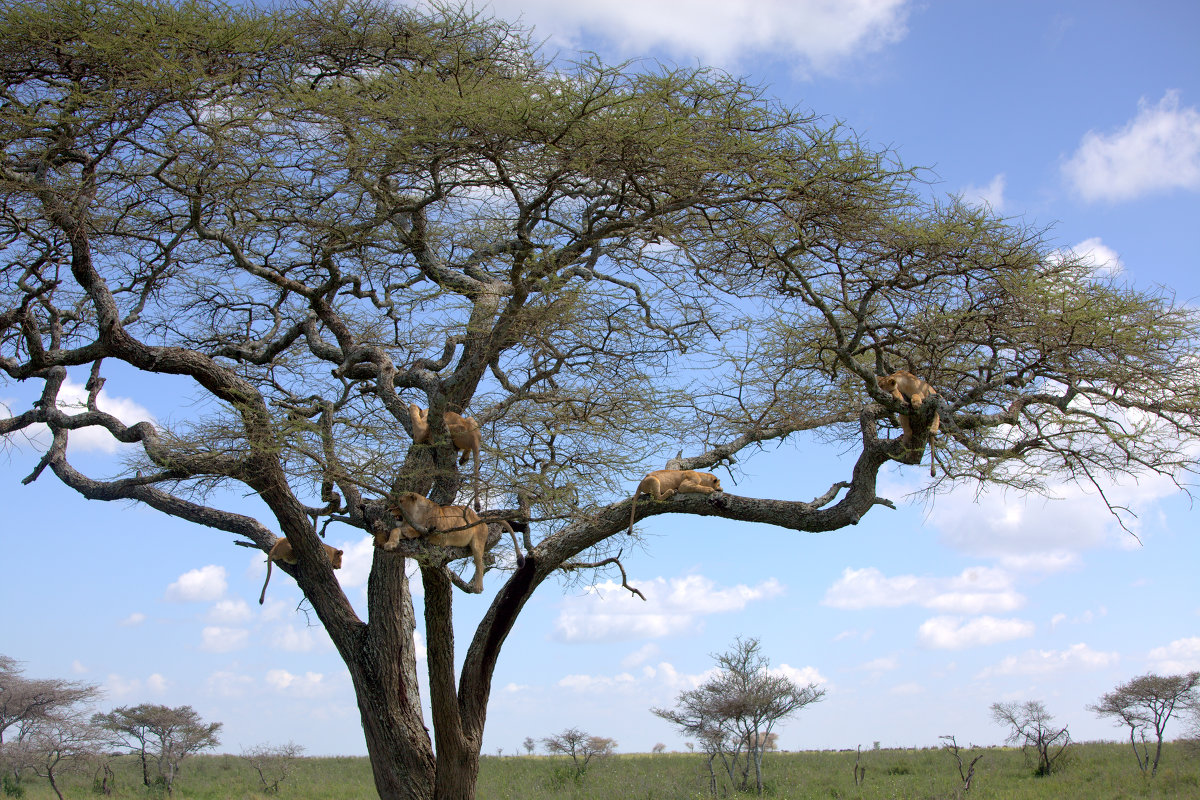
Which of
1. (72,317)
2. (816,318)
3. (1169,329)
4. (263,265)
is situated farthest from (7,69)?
(1169,329)

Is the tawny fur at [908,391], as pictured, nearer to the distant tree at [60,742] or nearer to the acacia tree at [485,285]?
the acacia tree at [485,285]

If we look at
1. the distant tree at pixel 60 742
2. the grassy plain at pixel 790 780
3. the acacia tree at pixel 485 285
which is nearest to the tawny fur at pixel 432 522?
the acacia tree at pixel 485 285

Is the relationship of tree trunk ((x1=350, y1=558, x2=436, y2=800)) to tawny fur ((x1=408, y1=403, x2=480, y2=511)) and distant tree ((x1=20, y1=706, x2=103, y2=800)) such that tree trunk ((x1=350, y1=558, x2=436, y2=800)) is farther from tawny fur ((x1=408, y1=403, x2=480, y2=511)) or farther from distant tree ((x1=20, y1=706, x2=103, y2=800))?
distant tree ((x1=20, y1=706, x2=103, y2=800))

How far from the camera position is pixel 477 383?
7.13 m

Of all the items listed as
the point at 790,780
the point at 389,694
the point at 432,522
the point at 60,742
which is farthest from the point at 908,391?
the point at 60,742

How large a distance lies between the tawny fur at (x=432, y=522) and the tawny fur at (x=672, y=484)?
1.28 meters

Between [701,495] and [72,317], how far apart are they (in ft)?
24.5

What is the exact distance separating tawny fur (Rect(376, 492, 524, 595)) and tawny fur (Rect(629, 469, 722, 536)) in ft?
4.21

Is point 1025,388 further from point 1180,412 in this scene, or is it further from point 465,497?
point 465,497

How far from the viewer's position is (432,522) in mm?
6328

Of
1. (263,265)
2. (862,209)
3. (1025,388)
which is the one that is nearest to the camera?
(862,209)

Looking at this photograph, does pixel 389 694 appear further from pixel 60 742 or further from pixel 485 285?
pixel 60 742

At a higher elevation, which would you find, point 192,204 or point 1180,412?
point 192,204

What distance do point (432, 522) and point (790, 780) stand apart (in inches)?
545
